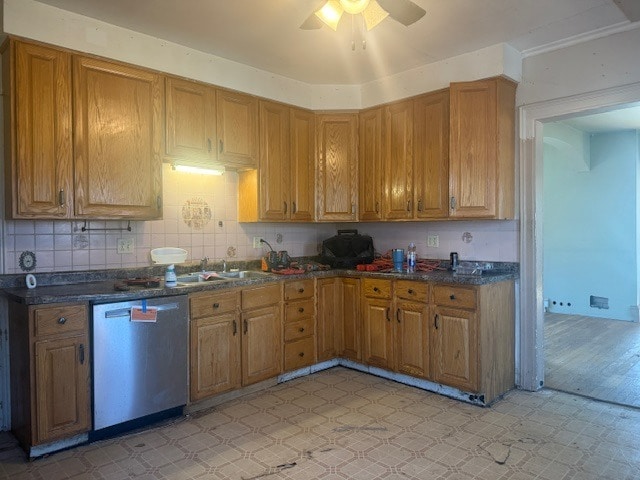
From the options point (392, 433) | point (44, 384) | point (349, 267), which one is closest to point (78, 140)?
point (44, 384)

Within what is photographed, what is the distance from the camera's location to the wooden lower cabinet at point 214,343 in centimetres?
299

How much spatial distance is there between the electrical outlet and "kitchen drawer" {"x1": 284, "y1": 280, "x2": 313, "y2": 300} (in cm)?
121

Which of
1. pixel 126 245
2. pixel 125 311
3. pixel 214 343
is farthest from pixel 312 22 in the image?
pixel 214 343

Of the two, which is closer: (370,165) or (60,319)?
(60,319)

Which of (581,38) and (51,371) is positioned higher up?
(581,38)

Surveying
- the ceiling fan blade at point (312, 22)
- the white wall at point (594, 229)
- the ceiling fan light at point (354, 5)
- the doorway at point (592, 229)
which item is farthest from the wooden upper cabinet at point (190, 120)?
the white wall at point (594, 229)

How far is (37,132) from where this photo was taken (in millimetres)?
2590

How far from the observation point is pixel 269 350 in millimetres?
3465

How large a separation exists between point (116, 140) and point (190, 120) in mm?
591

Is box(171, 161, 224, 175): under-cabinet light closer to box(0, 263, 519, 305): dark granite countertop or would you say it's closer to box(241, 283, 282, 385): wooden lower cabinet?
box(0, 263, 519, 305): dark granite countertop

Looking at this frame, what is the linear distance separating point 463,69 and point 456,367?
7.45 feet

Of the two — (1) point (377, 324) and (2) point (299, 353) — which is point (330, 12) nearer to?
(1) point (377, 324)

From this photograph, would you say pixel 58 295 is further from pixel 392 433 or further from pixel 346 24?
pixel 346 24

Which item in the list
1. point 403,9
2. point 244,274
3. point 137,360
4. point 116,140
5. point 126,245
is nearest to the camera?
point 403,9
